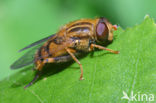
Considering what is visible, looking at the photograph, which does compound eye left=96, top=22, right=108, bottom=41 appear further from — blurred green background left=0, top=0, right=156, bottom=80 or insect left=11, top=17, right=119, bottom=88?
blurred green background left=0, top=0, right=156, bottom=80

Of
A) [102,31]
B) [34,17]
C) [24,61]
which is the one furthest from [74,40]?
[34,17]

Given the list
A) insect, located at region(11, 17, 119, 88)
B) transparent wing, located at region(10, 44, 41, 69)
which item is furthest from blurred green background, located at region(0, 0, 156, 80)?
insect, located at region(11, 17, 119, 88)

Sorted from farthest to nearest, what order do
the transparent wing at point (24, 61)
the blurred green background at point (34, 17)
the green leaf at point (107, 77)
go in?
the blurred green background at point (34, 17)
the transparent wing at point (24, 61)
the green leaf at point (107, 77)

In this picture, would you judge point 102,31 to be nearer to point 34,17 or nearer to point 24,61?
point 24,61

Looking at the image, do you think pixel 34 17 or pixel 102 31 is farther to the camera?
pixel 34 17

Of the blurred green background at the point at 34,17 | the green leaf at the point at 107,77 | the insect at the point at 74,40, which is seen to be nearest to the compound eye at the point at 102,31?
the insect at the point at 74,40

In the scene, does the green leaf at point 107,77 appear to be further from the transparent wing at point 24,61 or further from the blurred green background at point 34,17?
the blurred green background at point 34,17
